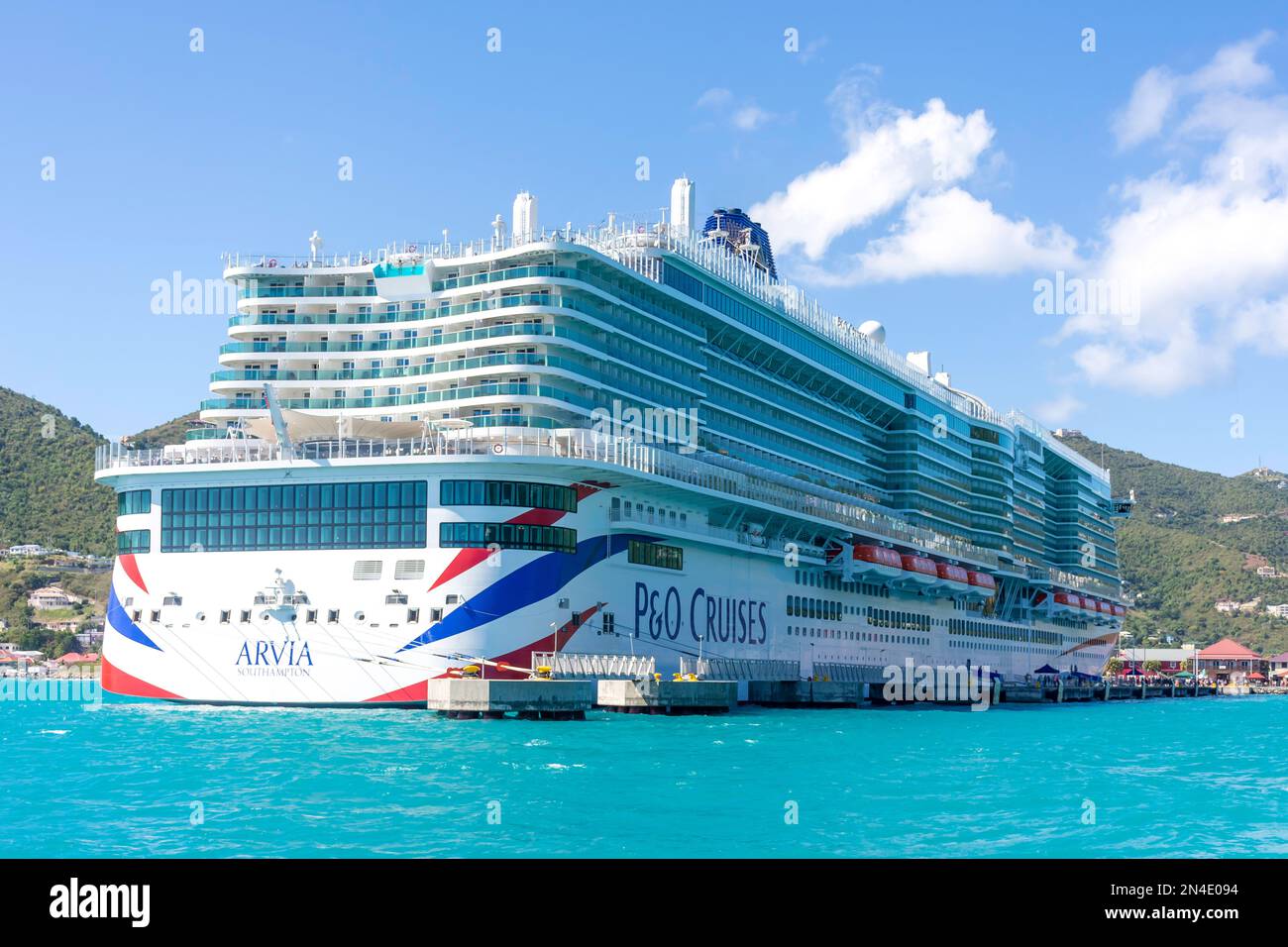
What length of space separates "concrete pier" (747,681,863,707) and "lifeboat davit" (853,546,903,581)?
39.4 feet

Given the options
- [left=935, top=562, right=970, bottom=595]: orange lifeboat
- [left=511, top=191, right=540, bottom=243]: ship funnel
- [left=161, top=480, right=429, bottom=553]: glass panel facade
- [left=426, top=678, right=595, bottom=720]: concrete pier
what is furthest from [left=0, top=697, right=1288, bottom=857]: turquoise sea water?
[left=935, top=562, right=970, bottom=595]: orange lifeboat

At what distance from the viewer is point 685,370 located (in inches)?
3120

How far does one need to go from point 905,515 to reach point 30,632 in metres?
106

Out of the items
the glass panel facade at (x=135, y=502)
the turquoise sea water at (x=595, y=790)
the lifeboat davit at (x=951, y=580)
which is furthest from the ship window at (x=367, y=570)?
the lifeboat davit at (x=951, y=580)

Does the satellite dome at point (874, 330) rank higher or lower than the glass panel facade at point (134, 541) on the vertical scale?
higher

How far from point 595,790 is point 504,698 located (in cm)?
1965

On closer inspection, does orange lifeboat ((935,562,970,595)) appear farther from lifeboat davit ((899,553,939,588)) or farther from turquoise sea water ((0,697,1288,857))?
turquoise sea water ((0,697,1288,857))

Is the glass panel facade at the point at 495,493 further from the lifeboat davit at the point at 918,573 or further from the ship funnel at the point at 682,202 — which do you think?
the lifeboat davit at the point at 918,573

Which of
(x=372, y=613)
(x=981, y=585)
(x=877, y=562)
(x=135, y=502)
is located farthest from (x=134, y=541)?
(x=981, y=585)

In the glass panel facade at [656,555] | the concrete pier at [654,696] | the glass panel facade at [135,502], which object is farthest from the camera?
the glass panel facade at [656,555]

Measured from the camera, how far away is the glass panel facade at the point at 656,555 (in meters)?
66.0

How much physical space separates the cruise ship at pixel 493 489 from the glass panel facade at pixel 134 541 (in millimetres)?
124

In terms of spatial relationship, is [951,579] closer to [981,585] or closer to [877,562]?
[981,585]
